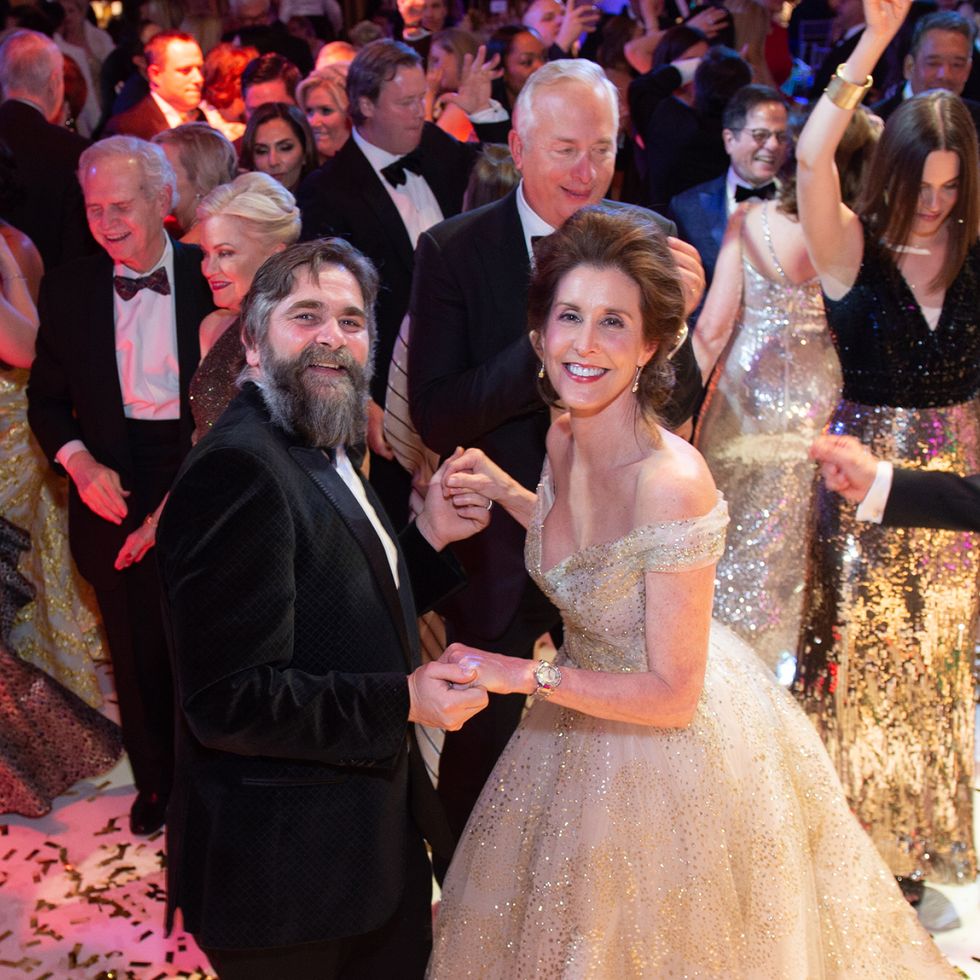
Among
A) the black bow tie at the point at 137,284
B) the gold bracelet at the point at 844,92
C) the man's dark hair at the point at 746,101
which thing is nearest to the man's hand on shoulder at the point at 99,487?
the black bow tie at the point at 137,284

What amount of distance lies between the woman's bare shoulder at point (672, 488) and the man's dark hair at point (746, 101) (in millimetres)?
2933

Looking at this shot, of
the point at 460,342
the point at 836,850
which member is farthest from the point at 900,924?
the point at 460,342

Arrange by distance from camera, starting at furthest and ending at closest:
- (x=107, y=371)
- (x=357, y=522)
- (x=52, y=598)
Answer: (x=52, y=598) < (x=107, y=371) < (x=357, y=522)

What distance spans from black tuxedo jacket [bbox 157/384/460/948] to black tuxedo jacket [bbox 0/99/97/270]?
3.08 meters

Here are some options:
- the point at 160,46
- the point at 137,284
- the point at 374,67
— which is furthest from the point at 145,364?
the point at 160,46

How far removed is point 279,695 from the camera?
189 cm

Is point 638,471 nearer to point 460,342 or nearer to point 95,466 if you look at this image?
point 460,342

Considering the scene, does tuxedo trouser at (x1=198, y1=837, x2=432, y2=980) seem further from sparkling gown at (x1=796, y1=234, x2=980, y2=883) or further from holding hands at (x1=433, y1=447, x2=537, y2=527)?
sparkling gown at (x1=796, y1=234, x2=980, y2=883)

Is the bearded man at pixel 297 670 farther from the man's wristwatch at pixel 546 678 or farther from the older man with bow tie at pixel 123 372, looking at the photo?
the older man with bow tie at pixel 123 372

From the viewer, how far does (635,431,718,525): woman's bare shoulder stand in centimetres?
211

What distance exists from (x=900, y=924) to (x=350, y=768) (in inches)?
44.7

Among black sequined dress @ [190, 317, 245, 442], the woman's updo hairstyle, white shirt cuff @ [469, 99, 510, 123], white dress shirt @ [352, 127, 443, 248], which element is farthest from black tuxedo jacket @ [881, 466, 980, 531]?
white shirt cuff @ [469, 99, 510, 123]

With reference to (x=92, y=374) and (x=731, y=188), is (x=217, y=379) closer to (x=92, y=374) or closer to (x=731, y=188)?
(x=92, y=374)

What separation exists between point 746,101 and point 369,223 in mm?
1528
